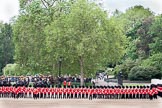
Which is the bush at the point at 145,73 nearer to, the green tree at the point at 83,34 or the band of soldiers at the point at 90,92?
the green tree at the point at 83,34

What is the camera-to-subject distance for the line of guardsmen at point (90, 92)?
40.3m

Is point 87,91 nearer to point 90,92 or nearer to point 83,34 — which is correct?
point 90,92

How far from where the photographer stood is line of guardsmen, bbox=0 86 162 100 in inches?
1586

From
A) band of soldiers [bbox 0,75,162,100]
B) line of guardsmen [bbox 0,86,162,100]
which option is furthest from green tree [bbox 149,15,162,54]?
line of guardsmen [bbox 0,86,162,100]

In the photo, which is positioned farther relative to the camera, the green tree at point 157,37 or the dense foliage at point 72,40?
the green tree at point 157,37

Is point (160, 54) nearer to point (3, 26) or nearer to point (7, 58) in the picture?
point (7, 58)

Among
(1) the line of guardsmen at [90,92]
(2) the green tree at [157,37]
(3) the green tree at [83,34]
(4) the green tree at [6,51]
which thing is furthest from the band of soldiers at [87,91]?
(4) the green tree at [6,51]

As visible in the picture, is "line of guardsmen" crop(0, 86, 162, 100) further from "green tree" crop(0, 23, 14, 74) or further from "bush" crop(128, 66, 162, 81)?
"green tree" crop(0, 23, 14, 74)

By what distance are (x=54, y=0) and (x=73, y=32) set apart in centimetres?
1080

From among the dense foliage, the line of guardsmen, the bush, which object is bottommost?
the line of guardsmen

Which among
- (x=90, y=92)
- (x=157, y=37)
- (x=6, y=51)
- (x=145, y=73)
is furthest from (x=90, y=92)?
(x=6, y=51)

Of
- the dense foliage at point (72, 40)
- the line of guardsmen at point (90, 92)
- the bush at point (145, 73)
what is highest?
the dense foliage at point (72, 40)

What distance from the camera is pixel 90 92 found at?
4031 cm

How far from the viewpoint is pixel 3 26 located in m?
127
